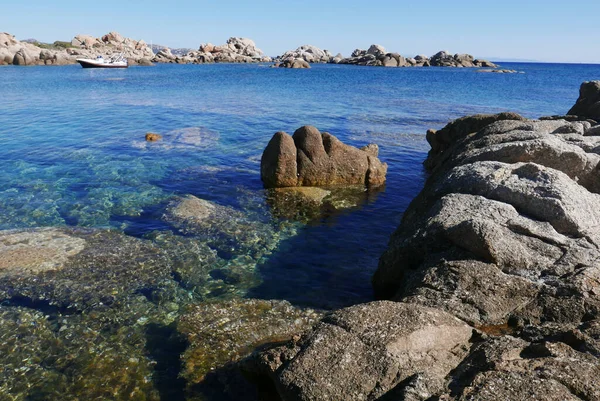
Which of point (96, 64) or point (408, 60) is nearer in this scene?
point (96, 64)

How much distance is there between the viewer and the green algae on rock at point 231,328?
8211mm

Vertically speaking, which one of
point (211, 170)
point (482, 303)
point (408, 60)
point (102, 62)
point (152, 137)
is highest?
point (408, 60)

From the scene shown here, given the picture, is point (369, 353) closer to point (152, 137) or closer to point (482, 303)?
point (482, 303)

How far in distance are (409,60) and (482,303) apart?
17318 centimetres

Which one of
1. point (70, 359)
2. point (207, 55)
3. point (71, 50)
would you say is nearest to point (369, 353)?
point (70, 359)

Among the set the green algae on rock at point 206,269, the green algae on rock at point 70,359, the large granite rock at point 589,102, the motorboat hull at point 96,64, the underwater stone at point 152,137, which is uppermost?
the motorboat hull at point 96,64

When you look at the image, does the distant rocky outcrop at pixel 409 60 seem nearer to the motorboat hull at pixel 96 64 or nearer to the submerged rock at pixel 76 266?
the motorboat hull at pixel 96 64

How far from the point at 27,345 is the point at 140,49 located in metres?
201

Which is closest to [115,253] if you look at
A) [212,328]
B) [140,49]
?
[212,328]

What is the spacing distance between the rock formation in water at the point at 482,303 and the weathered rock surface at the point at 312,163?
7.15 meters

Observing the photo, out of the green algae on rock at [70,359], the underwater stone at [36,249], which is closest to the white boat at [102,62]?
the underwater stone at [36,249]

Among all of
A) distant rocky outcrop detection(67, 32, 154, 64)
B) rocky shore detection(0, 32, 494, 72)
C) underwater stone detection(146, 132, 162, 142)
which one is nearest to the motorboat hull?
rocky shore detection(0, 32, 494, 72)

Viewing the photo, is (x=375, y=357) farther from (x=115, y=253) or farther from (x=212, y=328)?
(x=115, y=253)

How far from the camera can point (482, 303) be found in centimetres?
742
